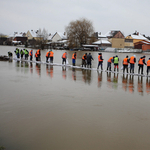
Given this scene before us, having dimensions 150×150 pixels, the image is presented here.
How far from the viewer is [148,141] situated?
538cm

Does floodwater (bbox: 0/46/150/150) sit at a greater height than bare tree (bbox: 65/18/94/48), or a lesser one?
lesser

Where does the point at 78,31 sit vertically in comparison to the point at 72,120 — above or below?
above

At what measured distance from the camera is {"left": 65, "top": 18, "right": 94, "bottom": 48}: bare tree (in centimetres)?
7788

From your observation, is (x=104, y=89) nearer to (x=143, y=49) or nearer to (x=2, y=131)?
(x=2, y=131)

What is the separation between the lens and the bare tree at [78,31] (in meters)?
77.9

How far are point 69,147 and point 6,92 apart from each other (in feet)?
17.5

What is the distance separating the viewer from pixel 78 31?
7825 centimetres

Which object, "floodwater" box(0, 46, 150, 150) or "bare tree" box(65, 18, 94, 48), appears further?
"bare tree" box(65, 18, 94, 48)

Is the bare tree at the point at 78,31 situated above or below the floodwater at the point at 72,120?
above

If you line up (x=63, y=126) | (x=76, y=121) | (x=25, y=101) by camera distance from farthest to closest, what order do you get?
(x=25, y=101) → (x=76, y=121) → (x=63, y=126)

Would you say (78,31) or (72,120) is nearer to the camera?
(72,120)

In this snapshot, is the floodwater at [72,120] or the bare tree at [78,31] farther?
the bare tree at [78,31]

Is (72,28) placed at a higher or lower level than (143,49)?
higher

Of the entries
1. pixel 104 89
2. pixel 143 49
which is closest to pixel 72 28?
pixel 143 49
